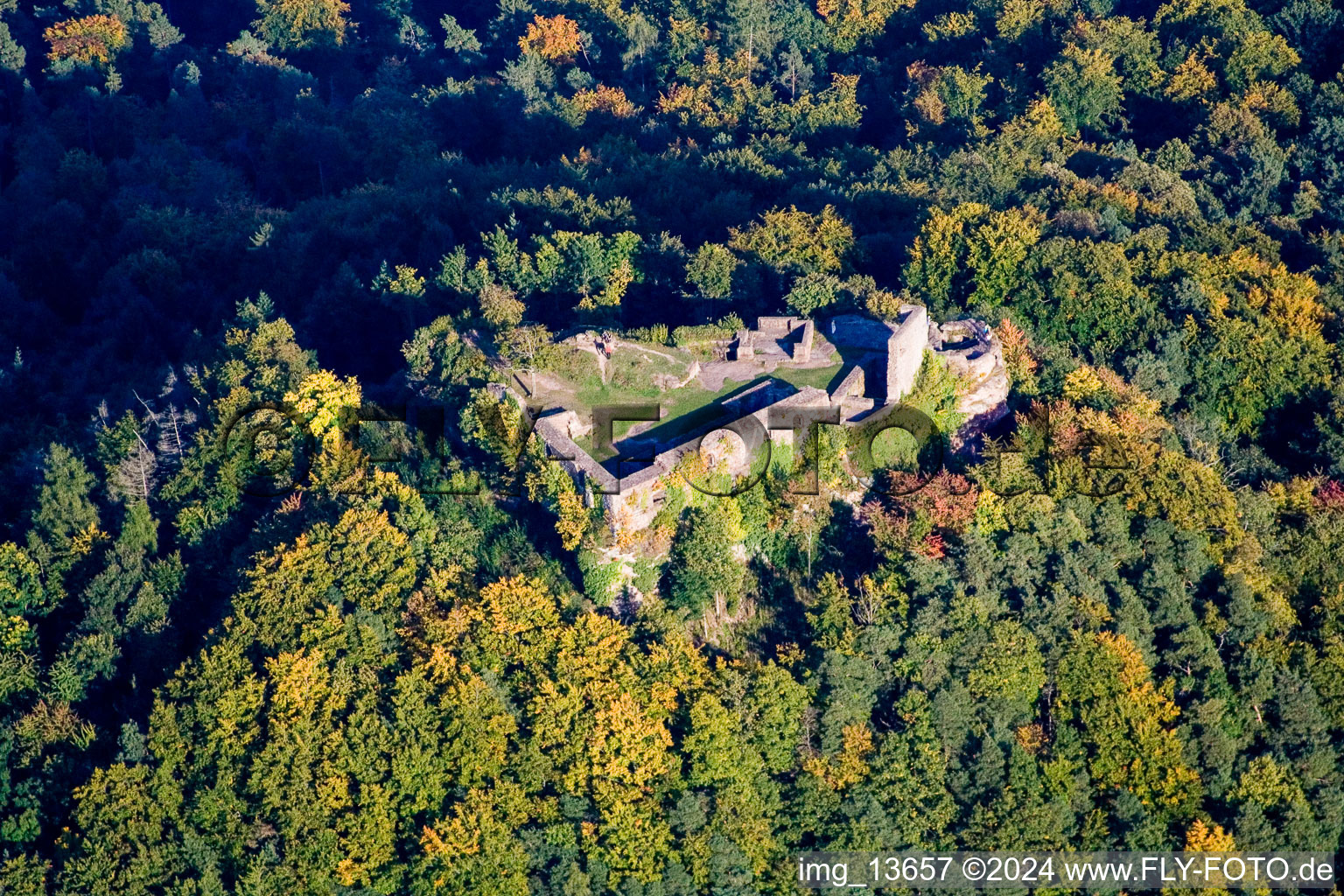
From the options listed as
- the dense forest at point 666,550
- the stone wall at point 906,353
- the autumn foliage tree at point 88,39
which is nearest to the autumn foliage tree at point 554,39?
the dense forest at point 666,550

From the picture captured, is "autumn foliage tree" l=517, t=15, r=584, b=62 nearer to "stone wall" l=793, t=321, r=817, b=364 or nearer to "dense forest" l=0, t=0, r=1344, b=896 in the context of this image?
"dense forest" l=0, t=0, r=1344, b=896

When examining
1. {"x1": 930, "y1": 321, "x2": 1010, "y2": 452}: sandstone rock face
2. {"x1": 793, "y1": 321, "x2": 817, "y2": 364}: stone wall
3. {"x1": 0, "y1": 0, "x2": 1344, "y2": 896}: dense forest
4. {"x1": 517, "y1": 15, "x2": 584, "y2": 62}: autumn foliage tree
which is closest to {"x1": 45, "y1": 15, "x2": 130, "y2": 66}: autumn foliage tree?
{"x1": 0, "y1": 0, "x2": 1344, "y2": 896}: dense forest

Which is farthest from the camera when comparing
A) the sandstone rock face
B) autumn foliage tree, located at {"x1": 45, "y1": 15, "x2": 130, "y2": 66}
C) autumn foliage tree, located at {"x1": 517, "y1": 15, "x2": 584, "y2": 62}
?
autumn foliage tree, located at {"x1": 517, "y1": 15, "x2": 584, "y2": 62}

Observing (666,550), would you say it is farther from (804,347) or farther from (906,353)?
(906,353)

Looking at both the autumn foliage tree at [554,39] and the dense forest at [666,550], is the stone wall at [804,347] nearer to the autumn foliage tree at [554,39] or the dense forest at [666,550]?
the dense forest at [666,550]

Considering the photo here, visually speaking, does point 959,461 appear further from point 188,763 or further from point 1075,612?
point 188,763

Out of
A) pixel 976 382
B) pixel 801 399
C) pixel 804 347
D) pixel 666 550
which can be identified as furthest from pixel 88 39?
pixel 976 382
